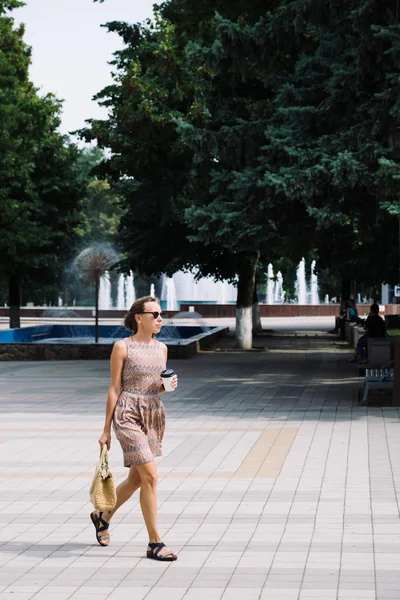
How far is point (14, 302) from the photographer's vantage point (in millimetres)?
42375

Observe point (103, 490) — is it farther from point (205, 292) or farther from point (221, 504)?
point (205, 292)

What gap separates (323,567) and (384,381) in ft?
33.4

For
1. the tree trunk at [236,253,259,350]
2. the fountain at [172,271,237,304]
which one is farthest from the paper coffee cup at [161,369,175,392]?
the fountain at [172,271,237,304]

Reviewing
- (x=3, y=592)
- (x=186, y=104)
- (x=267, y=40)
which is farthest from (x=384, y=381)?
(x=186, y=104)

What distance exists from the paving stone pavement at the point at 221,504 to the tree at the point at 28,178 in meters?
21.8

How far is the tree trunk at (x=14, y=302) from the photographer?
4191 centimetres

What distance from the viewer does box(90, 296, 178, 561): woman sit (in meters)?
7.03

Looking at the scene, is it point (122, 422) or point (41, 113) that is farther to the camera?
point (41, 113)

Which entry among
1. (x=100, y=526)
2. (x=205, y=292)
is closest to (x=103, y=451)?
(x=100, y=526)

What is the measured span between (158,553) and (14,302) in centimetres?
3604

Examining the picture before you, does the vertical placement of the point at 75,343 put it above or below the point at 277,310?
below

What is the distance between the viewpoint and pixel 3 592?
6234 millimetres

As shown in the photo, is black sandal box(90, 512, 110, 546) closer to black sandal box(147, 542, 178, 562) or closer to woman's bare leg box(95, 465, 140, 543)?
woman's bare leg box(95, 465, 140, 543)

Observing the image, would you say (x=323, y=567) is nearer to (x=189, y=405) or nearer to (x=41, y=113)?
(x=189, y=405)
